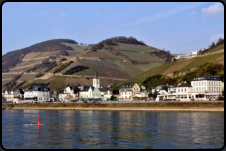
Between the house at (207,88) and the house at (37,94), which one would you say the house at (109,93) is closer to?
the house at (37,94)

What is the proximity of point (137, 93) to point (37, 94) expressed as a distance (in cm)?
4460

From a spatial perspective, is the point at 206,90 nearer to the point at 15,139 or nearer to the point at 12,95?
the point at 15,139

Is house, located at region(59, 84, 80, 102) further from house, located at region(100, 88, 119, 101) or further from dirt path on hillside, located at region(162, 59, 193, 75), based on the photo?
dirt path on hillside, located at region(162, 59, 193, 75)

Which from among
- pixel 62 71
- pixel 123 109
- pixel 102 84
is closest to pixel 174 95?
pixel 123 109

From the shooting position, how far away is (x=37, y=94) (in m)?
129

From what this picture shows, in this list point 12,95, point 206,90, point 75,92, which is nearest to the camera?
point 206,90

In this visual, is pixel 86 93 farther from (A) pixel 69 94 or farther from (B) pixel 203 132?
(B) pixel 203 132

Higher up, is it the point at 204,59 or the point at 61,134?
the point at 204,59

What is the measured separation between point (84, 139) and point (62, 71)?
154 m

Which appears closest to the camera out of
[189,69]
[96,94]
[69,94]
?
[96,94]

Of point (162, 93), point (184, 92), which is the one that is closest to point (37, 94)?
point (162, 93)

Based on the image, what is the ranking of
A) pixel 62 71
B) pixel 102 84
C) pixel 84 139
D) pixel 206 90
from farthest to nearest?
pixel 62 71, pixel 102 84, pixel 206 90, pixel 84 139

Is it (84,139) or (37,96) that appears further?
(37,96)

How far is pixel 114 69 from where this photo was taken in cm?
19650
